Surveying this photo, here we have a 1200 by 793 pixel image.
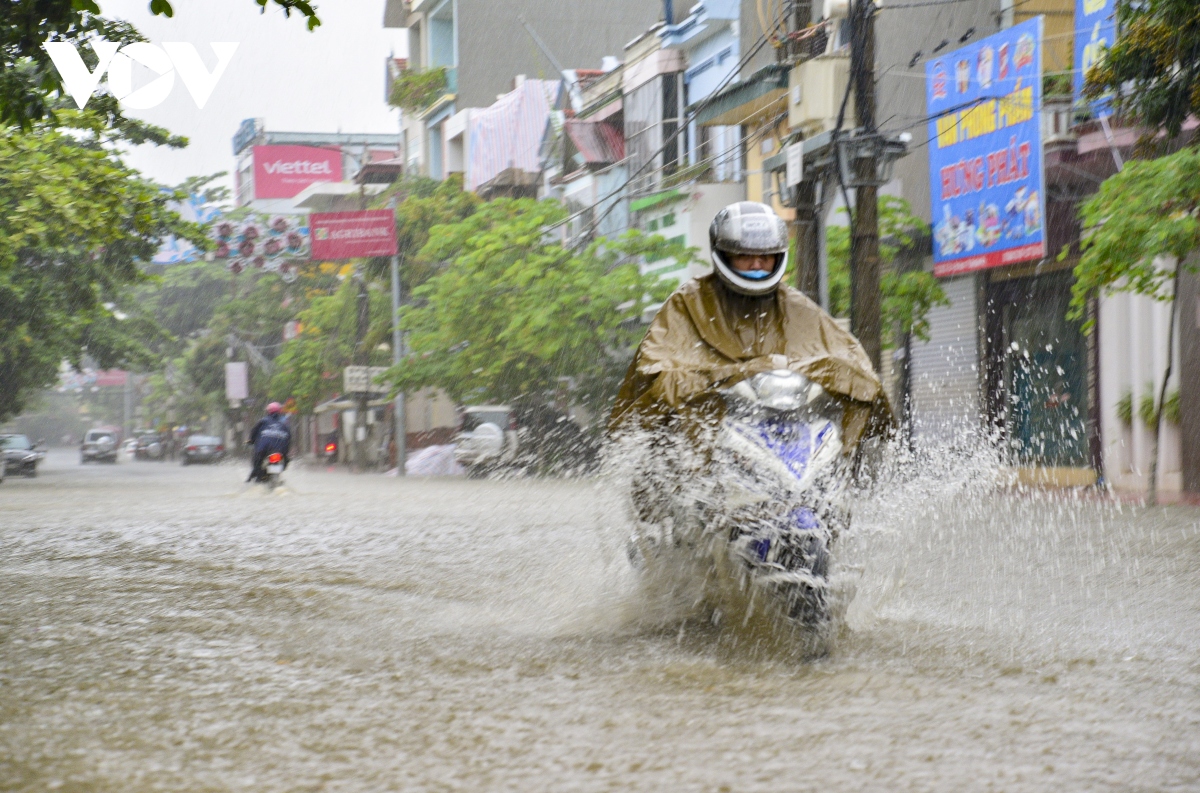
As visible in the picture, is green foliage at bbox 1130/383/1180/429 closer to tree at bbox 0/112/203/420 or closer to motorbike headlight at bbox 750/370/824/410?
tree at bbox 0/112/203/420

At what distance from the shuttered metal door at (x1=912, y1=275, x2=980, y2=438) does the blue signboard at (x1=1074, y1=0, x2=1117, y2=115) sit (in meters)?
4.58

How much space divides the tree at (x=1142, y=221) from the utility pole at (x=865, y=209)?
2.10m

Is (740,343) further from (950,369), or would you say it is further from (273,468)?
(950,369)

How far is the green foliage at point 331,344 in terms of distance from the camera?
1715 inches

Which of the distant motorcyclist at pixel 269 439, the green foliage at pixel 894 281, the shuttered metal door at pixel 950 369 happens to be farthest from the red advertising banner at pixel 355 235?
the green foliage at pixel 894 281

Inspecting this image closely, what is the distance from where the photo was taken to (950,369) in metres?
23.2

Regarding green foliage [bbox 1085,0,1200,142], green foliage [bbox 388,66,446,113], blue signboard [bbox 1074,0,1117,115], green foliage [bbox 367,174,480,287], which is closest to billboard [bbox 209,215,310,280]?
green foliage [bbox 388,66,446,113]

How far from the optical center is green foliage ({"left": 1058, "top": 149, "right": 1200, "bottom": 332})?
1348 centimetres

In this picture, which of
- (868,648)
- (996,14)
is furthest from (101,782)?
(996,14)

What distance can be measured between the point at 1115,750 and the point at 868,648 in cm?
190

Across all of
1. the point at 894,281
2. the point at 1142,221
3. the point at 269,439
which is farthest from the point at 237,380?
the point at 1142,221

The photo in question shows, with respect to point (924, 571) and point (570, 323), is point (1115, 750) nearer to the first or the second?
point (924, 571)

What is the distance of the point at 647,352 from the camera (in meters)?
6.13

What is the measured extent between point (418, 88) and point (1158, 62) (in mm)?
40144
